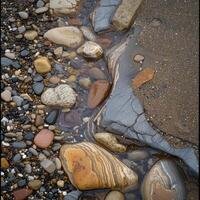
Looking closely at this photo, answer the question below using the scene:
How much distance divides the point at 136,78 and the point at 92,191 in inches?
28.5

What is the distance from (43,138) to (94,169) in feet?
1.26

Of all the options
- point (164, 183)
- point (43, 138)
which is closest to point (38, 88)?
point (43, 138)

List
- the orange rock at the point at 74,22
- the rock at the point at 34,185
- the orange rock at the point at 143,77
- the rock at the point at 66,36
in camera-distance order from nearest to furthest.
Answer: the rock at the point at 34,185
the orange rock at the point at 143,77
the rock at the point at 66,36
the orange rock at the point at 74,22

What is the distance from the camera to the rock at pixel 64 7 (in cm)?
315

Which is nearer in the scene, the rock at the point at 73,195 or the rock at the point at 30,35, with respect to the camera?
the rock at the point at 73,195

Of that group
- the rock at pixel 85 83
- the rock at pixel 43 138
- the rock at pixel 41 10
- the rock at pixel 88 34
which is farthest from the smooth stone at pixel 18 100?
the rock at pixel 41 10

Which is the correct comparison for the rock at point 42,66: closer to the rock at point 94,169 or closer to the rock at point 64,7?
the rock at point 64,7

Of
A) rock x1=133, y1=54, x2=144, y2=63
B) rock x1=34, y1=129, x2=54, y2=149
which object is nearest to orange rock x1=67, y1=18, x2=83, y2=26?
rock x1=133, y1=54, x2=144, y2=63

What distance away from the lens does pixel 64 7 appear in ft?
10.3

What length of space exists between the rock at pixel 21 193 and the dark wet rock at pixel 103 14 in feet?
3.85

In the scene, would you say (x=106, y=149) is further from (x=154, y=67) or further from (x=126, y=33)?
(x=126, y=33)

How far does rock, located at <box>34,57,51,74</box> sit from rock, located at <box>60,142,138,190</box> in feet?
1.99

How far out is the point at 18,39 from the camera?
119 inches

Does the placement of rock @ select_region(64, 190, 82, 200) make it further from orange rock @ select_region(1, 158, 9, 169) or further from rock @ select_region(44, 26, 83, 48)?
rock @ select_region(44, 26, 83, 48)
